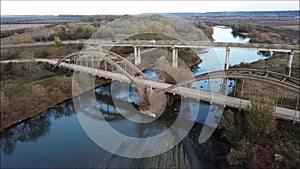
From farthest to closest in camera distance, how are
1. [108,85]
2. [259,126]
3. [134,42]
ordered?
[134,42] < [108,85] < [259,126]

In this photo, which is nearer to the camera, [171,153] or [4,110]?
[171,153]

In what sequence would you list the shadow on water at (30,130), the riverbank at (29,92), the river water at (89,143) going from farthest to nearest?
the riverbank at (29,92)
the shadow on water at (30,130)
the river water at (89,143)

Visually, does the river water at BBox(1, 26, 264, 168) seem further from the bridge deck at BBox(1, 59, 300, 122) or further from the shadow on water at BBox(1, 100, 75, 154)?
the bridge deck at BBox(1, 59, 300, 122)

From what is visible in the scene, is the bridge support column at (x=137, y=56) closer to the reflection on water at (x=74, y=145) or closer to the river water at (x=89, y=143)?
the river water at (x=89, y=143)

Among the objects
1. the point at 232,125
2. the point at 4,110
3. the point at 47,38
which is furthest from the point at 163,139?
the point at 47,38

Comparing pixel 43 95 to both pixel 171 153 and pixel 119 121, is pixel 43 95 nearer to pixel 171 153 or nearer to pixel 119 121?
pixel 119 121

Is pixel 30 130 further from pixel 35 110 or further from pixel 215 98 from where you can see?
pixel 215 98

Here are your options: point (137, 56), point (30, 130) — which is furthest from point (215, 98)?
point (137, 56)

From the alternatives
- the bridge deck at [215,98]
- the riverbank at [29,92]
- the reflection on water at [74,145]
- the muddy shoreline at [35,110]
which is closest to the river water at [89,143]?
the reflection on water at [74,145]
